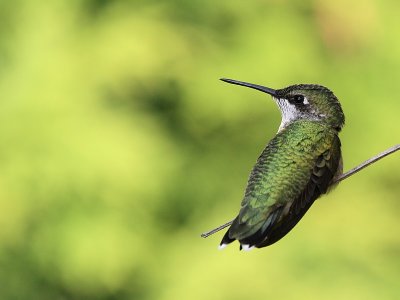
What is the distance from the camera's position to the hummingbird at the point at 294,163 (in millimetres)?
934

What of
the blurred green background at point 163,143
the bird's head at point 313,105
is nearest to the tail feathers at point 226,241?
the bird's head at point 313,105

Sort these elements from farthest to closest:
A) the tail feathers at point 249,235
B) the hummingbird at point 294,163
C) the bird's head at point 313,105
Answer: the bird's head at point 313,105 → the hummingbird at point 294,163 → the tail feathers at point 249,235

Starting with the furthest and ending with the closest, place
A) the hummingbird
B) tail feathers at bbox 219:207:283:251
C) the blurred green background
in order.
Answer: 1. the blurred green background
2. the hummingbird
3. tail feathers at bbox 219:207:283:251

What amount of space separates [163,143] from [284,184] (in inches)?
125

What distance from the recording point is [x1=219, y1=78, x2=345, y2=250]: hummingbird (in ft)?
3.06

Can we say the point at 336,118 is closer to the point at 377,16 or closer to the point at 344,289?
the point at 344,289

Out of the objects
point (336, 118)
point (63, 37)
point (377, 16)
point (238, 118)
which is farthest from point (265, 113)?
point (336, 118)

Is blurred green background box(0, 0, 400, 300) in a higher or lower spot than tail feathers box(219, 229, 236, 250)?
lower

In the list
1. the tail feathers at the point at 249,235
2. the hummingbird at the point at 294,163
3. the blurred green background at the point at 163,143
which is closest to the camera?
the tail feathers at the point at 249,235

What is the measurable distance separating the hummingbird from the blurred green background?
101 inches

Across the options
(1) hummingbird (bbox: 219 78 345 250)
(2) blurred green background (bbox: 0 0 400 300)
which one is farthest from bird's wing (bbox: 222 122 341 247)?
(2) blurred green background (bbox: 0 0 400 300)

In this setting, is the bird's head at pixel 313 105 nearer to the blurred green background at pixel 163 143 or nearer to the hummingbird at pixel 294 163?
the hummingbird at pixel 294 163

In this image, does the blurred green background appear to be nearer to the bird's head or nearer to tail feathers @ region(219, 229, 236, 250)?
the bird's head

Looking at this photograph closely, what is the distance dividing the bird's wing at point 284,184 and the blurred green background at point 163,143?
2.60 metres
